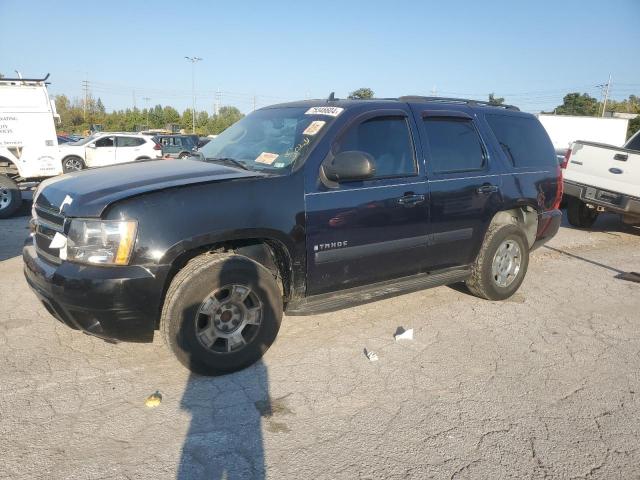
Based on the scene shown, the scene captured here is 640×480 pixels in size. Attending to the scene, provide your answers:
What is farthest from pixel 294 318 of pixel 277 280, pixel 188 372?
pixel 188 372

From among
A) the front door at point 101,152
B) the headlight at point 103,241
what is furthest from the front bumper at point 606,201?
the front door at point 101,152

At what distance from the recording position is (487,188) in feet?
14.8

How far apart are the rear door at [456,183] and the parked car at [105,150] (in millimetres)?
14221

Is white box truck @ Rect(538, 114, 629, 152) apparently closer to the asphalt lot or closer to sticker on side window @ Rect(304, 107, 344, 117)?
the asphalt lot

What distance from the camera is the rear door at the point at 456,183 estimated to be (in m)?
4.17

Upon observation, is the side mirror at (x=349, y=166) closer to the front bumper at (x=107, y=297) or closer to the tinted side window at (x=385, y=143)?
the tinted side window at (x=385, y=143)

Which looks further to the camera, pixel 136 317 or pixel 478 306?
pixel 478 306

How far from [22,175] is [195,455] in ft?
31.1

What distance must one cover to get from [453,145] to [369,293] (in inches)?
61.7

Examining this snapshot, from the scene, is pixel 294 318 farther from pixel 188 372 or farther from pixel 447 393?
pixel 447 393

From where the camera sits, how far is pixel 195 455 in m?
2.55

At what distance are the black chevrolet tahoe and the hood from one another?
1 centimetres

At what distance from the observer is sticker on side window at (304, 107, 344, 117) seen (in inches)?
149

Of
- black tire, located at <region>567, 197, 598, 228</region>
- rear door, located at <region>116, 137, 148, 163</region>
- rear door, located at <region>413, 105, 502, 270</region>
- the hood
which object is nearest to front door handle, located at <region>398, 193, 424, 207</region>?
rear door, located at <region>413, 105, 502, 270</region>
